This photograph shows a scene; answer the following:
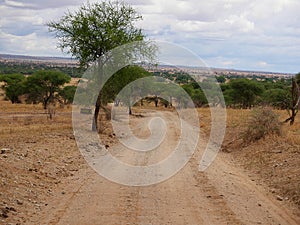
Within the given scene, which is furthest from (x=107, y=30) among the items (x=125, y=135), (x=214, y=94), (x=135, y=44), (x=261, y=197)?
(x=214, y=94)

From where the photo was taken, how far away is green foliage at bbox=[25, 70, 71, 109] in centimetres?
5044

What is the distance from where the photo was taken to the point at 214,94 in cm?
4991

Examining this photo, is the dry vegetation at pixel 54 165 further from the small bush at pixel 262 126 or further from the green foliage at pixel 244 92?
the green foliage at pixel 244 92

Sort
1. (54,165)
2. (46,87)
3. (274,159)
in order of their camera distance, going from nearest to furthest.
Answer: (54,165) < (274,159) < (46,87)

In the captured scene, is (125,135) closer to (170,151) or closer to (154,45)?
(154,45)

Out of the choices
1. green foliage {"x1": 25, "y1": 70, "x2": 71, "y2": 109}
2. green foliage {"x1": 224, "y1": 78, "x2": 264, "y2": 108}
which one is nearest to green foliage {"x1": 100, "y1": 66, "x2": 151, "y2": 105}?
green foliage {"x1": 25, "y1": 70, "x2": 71, "y2": 109}

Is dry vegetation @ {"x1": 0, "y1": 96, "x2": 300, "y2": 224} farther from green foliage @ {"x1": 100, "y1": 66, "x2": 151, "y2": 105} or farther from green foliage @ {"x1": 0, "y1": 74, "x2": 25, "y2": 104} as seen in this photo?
green foliage @ {"x1": 0, "y1": 74, "x2": 25, "y2": 104}

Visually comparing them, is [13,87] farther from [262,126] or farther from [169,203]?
[169,203]

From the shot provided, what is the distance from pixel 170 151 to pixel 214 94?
35642 millimetres

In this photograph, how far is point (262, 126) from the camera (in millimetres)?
17000

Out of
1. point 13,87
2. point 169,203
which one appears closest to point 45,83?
point 13,87

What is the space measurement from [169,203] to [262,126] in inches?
380

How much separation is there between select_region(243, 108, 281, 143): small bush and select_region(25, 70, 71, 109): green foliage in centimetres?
3602


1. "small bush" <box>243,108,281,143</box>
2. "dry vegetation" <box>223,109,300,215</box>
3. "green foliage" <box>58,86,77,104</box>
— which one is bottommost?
"green foliage" <box>58,86,77,104</box>
